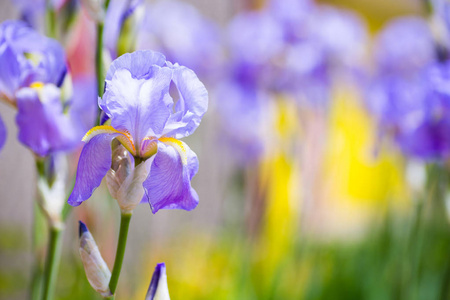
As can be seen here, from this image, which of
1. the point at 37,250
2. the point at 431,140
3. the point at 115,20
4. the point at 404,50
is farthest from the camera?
the point at 404,50

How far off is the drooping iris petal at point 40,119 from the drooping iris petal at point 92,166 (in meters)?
0.13

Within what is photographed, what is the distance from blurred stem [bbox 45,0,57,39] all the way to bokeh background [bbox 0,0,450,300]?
3 centimetres

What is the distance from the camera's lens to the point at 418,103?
2.94ft

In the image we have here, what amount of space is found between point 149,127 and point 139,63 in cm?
5

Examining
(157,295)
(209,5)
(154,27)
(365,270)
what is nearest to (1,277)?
(154,27)

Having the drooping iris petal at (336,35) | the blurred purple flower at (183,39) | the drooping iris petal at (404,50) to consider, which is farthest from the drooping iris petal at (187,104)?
the drooping iris petal at (404,50)

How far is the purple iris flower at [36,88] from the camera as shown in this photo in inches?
19.0

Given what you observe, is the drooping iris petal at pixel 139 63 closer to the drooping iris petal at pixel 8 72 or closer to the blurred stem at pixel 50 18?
the drooping iris petal at pixel 8 72

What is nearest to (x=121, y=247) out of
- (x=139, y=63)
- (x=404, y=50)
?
(x=139, y=63)

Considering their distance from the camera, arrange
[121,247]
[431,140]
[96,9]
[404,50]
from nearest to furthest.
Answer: [121,247] < [96,9] < [431,140] < [404,50]

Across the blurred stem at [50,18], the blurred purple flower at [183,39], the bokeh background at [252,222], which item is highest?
the blurred purple flower at [183,39]

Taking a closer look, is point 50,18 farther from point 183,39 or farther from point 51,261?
point 183,39

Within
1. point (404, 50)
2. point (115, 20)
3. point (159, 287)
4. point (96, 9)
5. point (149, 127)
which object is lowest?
point (159, 287)

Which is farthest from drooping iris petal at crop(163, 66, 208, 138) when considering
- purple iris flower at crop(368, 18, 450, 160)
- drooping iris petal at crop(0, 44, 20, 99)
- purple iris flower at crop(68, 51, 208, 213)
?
purple iris flower at crop(368, 18, 450, 160)
